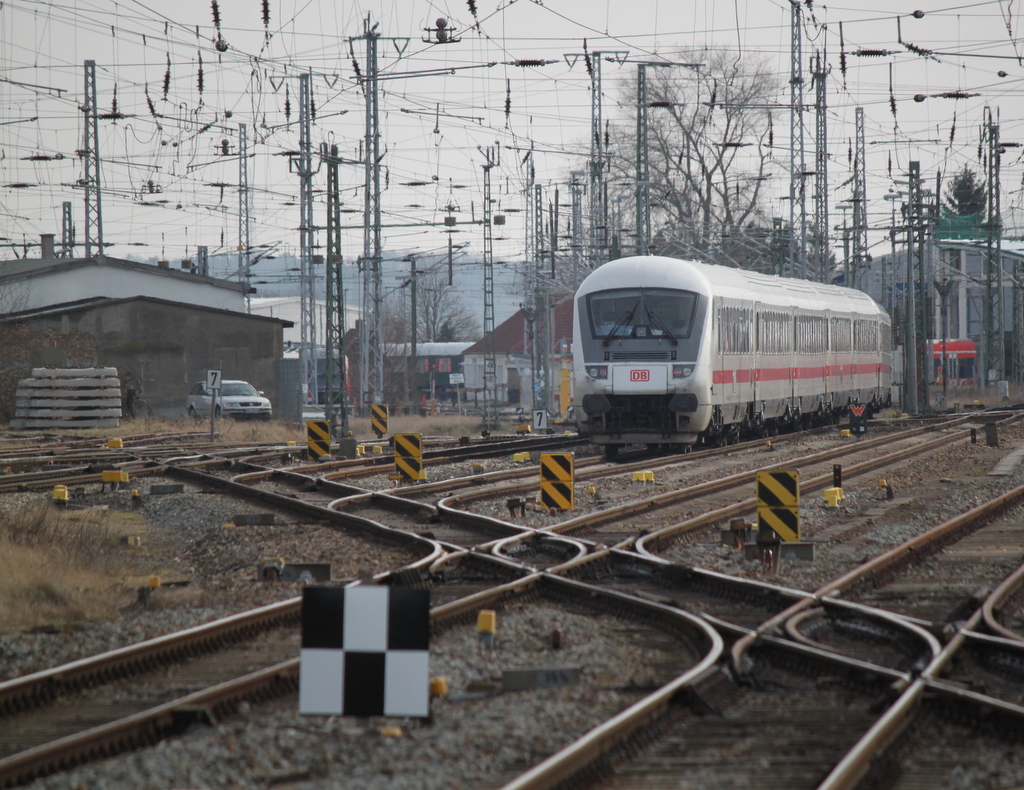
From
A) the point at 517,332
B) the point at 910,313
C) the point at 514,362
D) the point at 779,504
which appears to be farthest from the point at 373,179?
the point at 517,332

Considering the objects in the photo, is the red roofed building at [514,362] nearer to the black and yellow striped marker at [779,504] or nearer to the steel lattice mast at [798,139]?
the steel lattice mast at [798,139]

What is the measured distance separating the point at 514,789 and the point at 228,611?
4.28 metres

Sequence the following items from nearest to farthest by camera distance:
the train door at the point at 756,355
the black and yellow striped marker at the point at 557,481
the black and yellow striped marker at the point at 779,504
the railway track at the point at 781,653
A: the railway track at the point at 781,653 < the black and yellow striped marker at the point at 779,504 < the black and yellow striped marker at the point at 557,481 < the train door at the point at 756,355

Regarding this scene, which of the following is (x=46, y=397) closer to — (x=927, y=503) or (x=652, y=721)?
(x=927, y=503)

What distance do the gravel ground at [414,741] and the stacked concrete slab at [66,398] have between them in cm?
2858

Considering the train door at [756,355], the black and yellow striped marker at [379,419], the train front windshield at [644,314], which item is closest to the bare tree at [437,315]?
the black and yellow striped marker at [379,419]

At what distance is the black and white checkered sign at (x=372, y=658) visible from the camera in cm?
502

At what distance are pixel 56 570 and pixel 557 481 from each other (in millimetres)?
5734

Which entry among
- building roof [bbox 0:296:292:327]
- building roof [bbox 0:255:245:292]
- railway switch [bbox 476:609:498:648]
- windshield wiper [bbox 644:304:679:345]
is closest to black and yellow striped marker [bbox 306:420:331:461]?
windshield wiper [bbox 644:304:679:345]

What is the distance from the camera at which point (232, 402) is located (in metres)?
39.3

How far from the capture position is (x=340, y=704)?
198 inches

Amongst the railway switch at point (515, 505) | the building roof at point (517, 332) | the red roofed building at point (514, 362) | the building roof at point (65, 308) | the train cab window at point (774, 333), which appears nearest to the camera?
the railway switch at point (515, 505)

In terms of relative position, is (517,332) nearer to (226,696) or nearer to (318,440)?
(318,440)

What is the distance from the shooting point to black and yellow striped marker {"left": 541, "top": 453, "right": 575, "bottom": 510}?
13.6 meters
